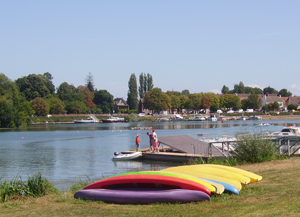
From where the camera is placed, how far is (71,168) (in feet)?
94.1

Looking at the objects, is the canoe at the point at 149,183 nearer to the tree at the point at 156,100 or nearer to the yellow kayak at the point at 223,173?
the yellow kayak at the point at 223,173

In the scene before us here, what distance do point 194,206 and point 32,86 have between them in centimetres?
A: 14406

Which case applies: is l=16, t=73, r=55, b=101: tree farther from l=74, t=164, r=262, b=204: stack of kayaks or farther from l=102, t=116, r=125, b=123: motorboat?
l=74, t=164, r=262, b=204: stack of kayaks

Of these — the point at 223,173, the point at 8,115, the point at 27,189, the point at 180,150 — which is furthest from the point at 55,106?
the point at 223,173

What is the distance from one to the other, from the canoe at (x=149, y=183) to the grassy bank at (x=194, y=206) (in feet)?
1.91

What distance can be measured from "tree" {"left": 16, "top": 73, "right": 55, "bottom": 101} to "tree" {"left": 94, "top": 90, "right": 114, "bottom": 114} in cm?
2611

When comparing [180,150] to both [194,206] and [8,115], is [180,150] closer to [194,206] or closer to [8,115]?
[194,206]

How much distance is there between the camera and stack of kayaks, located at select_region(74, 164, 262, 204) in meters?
9.73

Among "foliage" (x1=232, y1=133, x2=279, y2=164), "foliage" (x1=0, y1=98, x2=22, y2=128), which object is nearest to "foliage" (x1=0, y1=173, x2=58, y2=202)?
"foliage" (x1=232, y1=133, x2=279, y2=164)

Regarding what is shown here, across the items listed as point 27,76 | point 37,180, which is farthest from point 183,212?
point 27,76

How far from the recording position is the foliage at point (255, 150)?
1956 centimetres

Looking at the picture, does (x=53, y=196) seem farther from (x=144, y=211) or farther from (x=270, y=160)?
(x=270, y=160)

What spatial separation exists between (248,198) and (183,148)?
21.7 m

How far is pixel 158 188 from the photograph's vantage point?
10.5 metres
